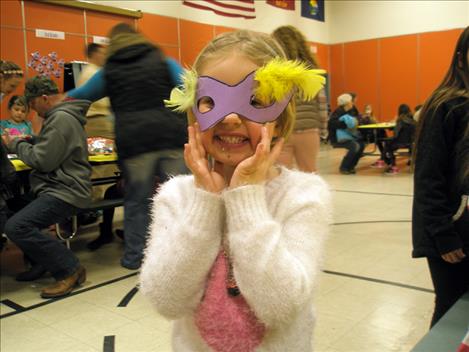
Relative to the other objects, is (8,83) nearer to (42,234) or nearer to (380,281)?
(42,234)

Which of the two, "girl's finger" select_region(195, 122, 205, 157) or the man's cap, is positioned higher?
the man's cap

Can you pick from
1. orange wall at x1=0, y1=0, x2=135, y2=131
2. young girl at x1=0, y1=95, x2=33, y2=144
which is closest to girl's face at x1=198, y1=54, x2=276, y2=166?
young girl at x1=0, y1=95, x2=33, y2=144

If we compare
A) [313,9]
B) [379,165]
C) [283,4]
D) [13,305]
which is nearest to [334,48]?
[313,9]

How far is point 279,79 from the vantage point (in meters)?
1.02

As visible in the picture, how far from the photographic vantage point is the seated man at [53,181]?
10.3 ft

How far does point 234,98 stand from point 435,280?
52.1 inches

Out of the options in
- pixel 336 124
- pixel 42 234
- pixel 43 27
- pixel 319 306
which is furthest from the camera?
pixel 336 124

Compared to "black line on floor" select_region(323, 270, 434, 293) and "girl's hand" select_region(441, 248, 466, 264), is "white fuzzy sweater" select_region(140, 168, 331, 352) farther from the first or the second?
"black line on floor" select_region(323, 270, 434, 293)

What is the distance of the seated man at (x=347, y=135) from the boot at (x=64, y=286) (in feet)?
20.5

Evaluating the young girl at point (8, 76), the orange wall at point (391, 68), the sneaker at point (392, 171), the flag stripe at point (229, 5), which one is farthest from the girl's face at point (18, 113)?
the orange wall at point (391, 68)

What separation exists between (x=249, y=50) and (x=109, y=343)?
194 cm

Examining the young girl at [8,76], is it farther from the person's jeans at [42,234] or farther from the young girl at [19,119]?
the young girl at [19,119]

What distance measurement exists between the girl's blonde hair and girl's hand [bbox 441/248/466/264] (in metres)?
0.97

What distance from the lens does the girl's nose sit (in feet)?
3.34
